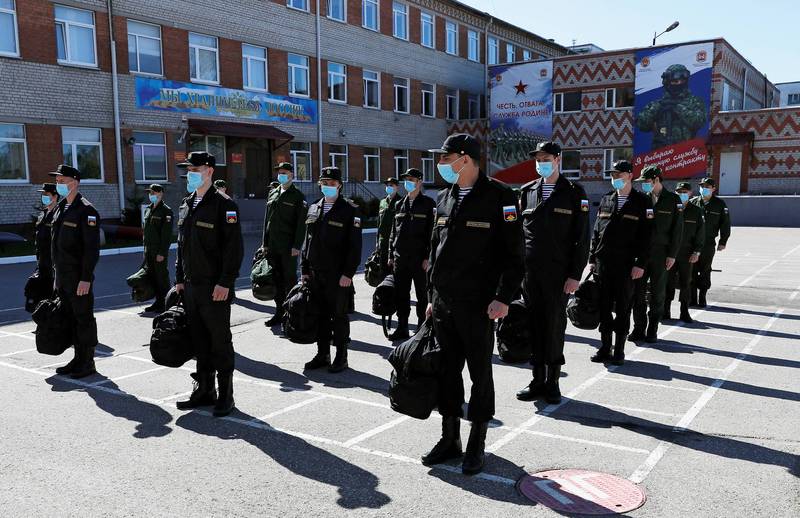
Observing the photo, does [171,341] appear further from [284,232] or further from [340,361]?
[284,232]

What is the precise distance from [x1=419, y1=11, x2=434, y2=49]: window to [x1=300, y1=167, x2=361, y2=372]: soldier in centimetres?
3094

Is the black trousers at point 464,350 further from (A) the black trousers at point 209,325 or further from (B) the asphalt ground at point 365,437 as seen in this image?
(A) the black trousers at point 209,325

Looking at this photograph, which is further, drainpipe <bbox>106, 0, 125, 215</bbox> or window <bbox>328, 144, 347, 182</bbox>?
window <bbox>328, 144, 347, 182</bbox>

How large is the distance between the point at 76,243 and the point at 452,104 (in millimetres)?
34021

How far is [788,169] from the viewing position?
31.1 metres

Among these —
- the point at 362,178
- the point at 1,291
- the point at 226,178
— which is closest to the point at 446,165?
the point at 1,291

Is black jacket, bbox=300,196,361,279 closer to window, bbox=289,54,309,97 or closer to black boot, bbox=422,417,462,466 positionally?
black boot, bbox=422,417,462,466

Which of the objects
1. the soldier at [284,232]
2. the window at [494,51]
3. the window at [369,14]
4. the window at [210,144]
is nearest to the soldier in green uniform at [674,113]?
the window at [494,51]

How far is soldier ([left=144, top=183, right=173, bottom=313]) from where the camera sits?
1009cm

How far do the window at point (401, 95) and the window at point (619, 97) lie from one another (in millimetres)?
10740

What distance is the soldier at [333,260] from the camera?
6.92 metres

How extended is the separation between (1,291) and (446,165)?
11.5 metres

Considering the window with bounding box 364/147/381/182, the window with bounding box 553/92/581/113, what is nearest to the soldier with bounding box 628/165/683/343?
the window with bounding box 364/147/381/182

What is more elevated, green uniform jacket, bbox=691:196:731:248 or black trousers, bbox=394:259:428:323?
green uniform jacket, bbox=691:196:731:248
